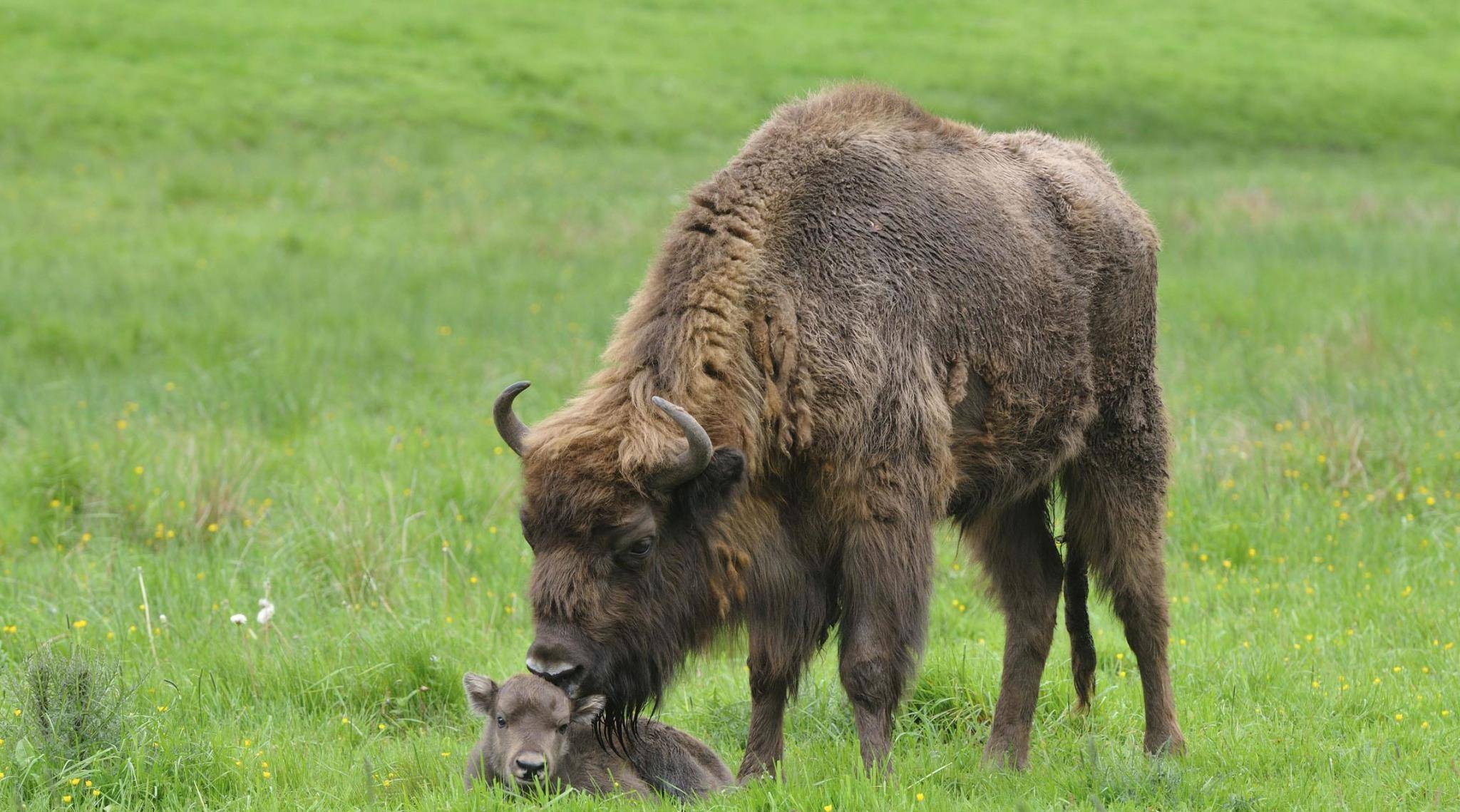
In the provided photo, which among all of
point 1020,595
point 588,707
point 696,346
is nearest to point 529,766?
point 588,707

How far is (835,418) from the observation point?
194 inches

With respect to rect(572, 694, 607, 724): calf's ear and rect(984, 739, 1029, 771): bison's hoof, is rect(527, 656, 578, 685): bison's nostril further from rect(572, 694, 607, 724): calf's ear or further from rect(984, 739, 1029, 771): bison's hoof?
rect(984, 739, 1029, 771): bison's hoof

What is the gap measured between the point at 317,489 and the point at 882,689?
4191 millimetres

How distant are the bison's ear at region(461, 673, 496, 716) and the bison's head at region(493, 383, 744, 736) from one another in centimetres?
60

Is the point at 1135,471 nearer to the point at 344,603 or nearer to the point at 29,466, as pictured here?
the point at 344,603

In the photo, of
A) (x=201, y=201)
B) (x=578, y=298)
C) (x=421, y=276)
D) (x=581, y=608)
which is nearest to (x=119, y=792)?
(x=581, y=608)

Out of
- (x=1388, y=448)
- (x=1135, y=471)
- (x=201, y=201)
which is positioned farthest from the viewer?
(x=201, y=201)

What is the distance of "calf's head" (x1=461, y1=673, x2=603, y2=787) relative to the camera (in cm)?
493

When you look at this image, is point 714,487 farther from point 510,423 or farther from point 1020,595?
Result: point 1020,595

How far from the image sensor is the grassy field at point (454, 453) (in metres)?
5.38

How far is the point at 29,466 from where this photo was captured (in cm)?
830

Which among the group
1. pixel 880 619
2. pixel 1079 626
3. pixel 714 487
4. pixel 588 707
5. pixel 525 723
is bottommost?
pixel 1079 626

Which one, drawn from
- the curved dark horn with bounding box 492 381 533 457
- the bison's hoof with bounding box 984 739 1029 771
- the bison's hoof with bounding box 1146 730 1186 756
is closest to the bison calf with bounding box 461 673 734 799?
the curved dark horn with bounding box 492 381 533 457

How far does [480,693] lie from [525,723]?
0.31 metres
